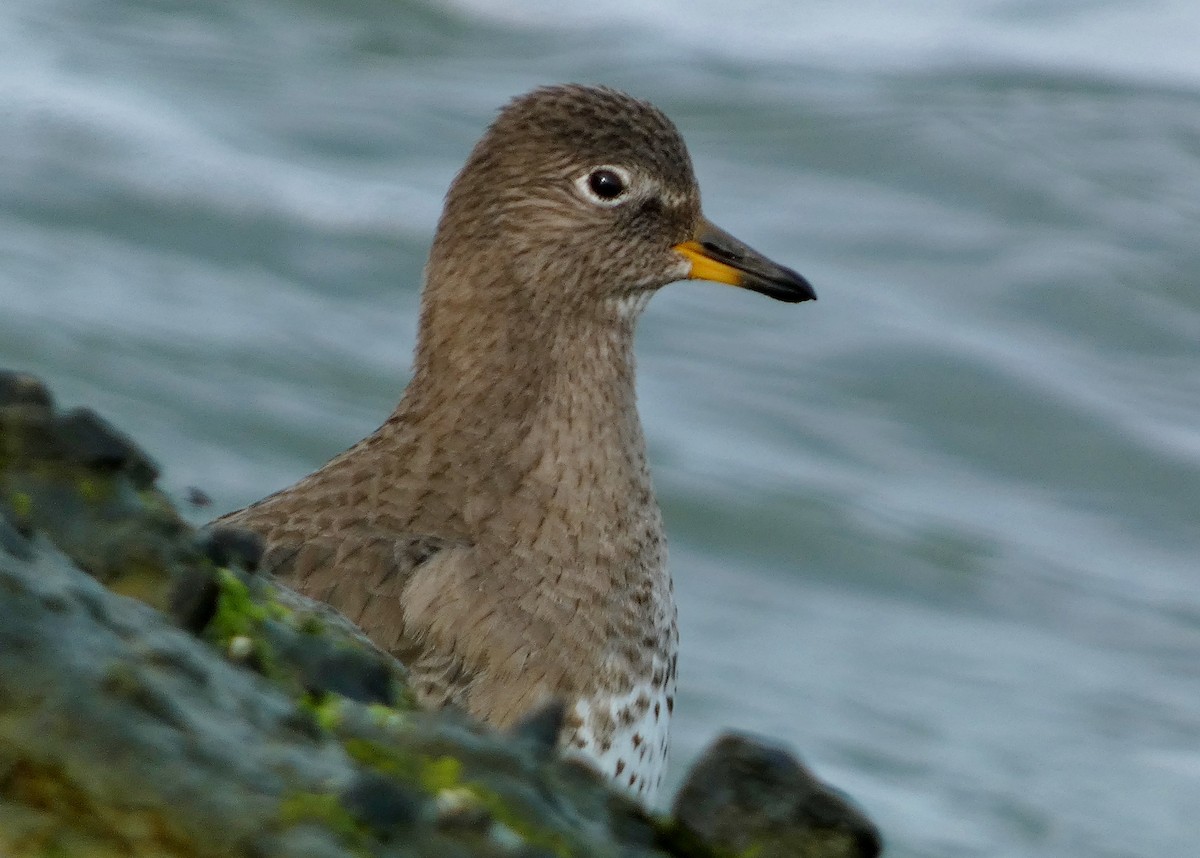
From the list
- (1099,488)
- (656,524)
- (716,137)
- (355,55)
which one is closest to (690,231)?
(656,524)

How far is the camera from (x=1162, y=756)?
25.4 ft

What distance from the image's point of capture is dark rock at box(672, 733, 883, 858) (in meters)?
1.93

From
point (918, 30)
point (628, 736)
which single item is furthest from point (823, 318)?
point (628, 736)

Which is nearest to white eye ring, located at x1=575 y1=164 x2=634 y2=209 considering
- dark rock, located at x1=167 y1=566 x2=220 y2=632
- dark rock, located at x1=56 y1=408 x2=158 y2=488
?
dark rock, located at x1=56 y1=408 x2=158 y2=488

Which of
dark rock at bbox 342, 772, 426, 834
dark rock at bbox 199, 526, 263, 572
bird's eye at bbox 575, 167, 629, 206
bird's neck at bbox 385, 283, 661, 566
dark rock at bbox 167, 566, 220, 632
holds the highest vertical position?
bird's eye at bbox 575, 167, 629, 206

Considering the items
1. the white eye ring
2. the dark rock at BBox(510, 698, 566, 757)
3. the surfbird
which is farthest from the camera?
the white eye ring

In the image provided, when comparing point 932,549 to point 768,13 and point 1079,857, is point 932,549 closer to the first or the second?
point 1079,857

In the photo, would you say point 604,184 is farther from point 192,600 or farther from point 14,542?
point 14,542

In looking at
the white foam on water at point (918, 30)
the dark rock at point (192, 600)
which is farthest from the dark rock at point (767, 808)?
the white foam on water at point (918, 30)

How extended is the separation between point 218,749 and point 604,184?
10.7ft

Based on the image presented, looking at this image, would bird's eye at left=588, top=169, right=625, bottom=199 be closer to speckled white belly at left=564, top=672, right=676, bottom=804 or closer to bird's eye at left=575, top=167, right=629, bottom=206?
bird's eye at left=575, top=167, right=629, bottom=206

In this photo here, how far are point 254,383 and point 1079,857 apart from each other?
4.08 metres

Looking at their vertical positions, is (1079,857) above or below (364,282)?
below

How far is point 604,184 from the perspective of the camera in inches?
198
